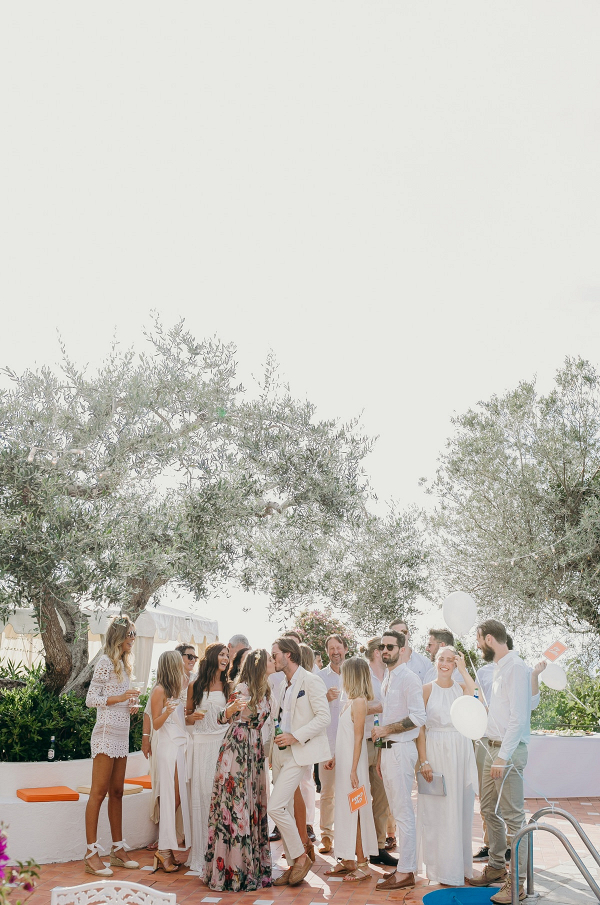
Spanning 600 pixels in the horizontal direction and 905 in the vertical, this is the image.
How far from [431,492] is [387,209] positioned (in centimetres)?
745

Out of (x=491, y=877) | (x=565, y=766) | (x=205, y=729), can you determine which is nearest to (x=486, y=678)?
(x=491, y=877)

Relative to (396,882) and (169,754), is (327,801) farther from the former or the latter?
(169,754)

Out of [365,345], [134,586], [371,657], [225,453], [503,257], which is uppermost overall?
[503,257]

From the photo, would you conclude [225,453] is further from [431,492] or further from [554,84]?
[431,492]

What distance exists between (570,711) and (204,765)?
25.0ft

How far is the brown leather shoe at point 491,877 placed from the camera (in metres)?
5.95

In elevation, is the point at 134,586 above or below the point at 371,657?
above

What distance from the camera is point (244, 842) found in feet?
19.6

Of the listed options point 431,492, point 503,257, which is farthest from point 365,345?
point 431,492

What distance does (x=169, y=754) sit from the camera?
662 cm

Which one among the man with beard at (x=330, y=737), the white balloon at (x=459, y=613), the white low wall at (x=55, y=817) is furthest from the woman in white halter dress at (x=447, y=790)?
the white low wall at (x=55, y=817)

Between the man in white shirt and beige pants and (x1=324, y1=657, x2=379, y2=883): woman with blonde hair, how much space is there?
3.01ft

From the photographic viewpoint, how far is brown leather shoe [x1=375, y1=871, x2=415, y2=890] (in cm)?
589

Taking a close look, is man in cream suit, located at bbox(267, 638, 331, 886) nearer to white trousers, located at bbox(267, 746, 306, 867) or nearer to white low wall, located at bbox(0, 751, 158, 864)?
white trousers, located at bbox(267, 746, 306, 867)
